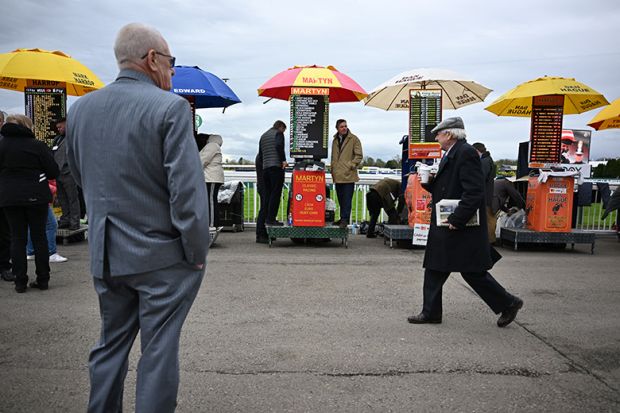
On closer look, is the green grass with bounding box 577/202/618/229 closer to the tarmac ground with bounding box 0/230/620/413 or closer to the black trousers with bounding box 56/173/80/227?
the tarmac ground with bounding box 0/230/620/413

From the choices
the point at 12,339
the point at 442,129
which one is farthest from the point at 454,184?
the point at 12,339

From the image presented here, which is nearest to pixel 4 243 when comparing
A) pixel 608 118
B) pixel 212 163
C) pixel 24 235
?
pixel 24 235

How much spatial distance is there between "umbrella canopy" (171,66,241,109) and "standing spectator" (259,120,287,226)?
2.87 ft

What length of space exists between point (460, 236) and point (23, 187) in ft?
15.0

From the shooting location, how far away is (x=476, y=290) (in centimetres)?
522

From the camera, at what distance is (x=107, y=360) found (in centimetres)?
266

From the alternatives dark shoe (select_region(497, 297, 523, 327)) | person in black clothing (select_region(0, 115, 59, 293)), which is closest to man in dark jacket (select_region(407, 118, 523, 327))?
dark shoe (select_region(497, 297, 523, 327))

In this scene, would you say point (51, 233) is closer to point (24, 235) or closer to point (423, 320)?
point (24, 235)

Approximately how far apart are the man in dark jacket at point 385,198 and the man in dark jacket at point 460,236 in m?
5.94

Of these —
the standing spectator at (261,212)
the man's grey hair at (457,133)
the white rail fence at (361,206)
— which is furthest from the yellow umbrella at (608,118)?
the man's grey hair at (457,133)

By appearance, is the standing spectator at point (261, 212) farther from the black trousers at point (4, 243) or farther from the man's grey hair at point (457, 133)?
the man's grey hair at point (457, 133)

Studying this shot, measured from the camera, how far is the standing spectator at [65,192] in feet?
31.0

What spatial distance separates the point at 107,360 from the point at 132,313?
241 mm

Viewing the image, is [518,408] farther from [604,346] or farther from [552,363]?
[604,346]
